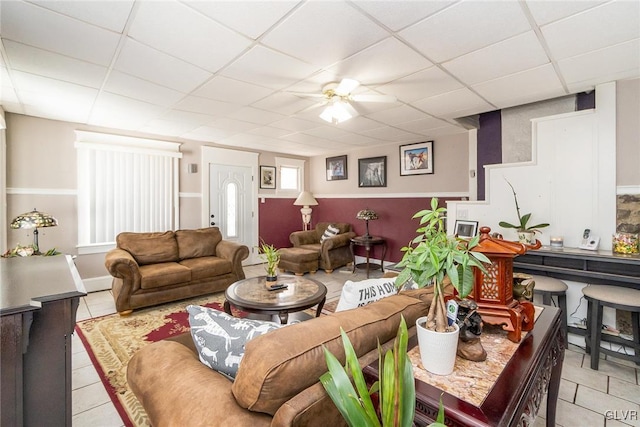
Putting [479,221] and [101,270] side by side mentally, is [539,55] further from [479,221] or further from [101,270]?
[101,270]

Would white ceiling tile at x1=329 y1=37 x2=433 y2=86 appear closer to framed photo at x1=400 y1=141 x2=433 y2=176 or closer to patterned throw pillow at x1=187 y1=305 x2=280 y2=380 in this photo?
patterned throw pillow at x1=187 y1=305 x2=280 y2=380

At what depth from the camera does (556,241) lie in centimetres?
288

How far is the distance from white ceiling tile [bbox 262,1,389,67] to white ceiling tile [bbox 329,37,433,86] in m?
0.10

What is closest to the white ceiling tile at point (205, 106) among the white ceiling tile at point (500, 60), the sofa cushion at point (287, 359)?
the white ceiling tile at point (500, 60)

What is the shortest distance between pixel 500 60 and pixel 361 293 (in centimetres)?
210

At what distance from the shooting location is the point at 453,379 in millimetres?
899

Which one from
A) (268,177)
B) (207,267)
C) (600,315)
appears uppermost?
(268,177)

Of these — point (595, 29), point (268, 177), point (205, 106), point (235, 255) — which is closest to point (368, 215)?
point (268, 177)

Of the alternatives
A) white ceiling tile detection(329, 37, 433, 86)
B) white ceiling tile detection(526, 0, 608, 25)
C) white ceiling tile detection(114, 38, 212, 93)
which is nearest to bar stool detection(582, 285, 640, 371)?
white ceiling tile detection(526, 0, 608, 25)

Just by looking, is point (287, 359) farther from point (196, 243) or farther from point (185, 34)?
point (196, 243)

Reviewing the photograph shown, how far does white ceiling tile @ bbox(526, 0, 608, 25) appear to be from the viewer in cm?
158

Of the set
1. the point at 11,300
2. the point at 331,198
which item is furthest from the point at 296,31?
the point at 331,198

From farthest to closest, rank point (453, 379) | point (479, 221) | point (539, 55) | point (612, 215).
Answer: point (479, 221) < point (612, 215) < point (539, 55) < point (453, 379)

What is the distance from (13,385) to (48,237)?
364cm
